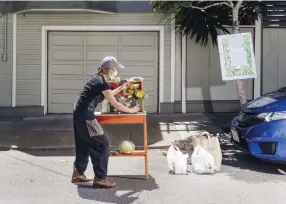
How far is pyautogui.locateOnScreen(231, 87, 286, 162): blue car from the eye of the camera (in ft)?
21.8

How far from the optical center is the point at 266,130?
6.70 metres

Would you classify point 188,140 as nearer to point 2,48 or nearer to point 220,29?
point 220,29

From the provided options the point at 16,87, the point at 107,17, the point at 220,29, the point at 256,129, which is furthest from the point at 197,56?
the point at 256,129

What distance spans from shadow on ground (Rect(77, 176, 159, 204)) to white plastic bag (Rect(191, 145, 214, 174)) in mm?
687

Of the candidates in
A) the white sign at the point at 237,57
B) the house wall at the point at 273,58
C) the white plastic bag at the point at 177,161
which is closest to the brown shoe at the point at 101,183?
the white plastic bag at the point at 177,161

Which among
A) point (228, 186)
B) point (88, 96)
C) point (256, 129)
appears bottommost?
point (228, 186)

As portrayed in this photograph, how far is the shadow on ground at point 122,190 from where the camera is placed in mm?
5619

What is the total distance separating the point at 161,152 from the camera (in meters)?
8.56

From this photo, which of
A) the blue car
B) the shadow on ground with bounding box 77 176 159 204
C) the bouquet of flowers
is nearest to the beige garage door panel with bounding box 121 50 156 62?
the blue car

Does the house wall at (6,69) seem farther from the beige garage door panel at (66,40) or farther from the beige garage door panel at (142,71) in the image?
the beige garage door panel at (142,71)

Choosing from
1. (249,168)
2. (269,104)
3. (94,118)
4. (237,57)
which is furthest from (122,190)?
(237,57)

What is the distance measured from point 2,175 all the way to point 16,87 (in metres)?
5.90

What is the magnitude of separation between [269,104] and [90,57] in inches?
262

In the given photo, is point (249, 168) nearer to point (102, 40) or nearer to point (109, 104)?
point (109, 104)
